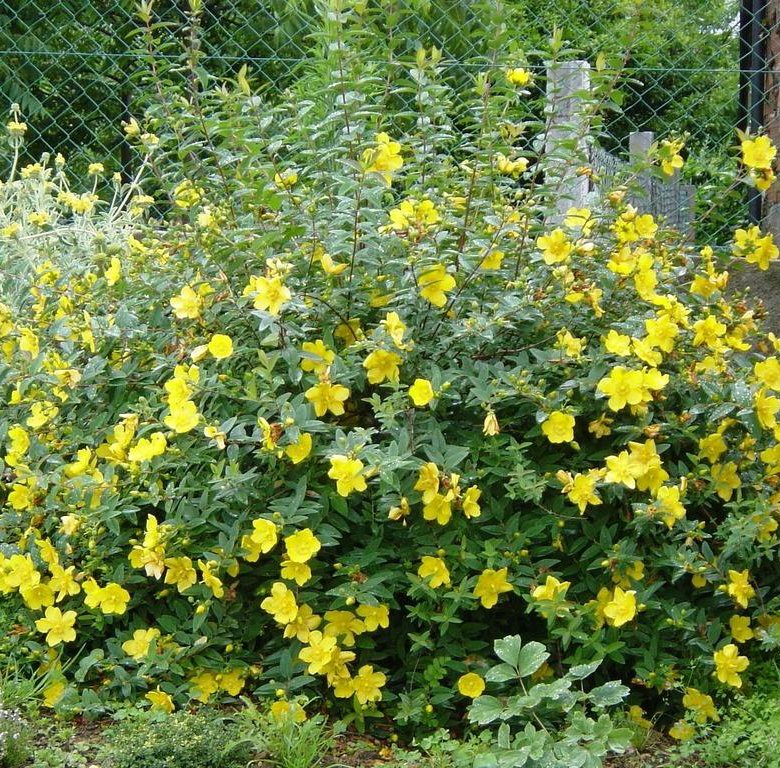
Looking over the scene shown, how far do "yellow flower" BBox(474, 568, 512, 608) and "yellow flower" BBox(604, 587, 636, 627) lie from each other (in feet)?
0.74

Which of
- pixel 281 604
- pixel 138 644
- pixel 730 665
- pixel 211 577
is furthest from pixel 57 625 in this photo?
pixel 730 665

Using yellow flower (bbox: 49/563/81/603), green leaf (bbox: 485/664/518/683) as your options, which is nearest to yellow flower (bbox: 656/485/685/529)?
green leaf (bbox: 485/664/518/683)

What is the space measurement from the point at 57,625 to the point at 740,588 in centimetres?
154

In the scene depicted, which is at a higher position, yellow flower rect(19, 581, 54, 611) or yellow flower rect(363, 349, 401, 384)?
yellow flower rect(363, 349, 401, 384)

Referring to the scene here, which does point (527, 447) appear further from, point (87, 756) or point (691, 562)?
point (87, 756)

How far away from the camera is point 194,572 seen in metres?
2.48

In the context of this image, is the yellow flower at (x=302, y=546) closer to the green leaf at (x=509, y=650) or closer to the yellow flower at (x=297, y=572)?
the yellow flower at (x=297, y=572)

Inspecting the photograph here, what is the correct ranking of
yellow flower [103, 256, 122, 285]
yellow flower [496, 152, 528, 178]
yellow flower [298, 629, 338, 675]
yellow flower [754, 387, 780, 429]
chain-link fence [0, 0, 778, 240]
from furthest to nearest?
chain-link fence [0, 0, 778, 240] < yellow flower [103, 256, 122, 285] < yellow flower [496, 152, 528, 178] < yellow flower [754, 387, 780, 429] < yellow flower [298, 629, 338, 675]

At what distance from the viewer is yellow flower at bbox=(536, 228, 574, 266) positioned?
264 centimetres

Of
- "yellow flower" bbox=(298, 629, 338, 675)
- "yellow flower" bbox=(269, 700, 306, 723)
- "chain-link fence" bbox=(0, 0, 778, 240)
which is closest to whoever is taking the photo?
"yellow flower" bbox=(269, 700, 306, 723)

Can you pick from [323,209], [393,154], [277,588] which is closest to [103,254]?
[323,209]

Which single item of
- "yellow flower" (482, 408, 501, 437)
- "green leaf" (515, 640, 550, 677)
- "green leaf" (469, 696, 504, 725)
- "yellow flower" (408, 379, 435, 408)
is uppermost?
"yellow flower" (408, 379, 435, 408)

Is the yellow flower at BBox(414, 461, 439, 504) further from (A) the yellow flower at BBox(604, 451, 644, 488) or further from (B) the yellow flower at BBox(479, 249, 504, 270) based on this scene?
(B) the yellow flower at BBox(479, 249, 504, 270)

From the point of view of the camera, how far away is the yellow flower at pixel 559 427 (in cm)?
249
